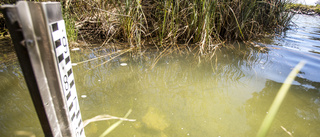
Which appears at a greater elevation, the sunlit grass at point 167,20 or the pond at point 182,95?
the sunlit grass at point 167,20

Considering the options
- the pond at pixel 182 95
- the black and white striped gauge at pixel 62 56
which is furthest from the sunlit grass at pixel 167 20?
the black and white striped gauge at pixel 62 56

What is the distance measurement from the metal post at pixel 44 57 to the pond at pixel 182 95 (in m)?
0.44

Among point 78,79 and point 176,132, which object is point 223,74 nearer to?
point 176,132

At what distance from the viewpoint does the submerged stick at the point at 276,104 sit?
0.90m

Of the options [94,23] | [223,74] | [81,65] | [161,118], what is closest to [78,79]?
[81,65]

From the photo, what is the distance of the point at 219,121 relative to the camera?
3.12 ft

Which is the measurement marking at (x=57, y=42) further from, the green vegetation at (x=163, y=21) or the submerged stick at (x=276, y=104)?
the green vegetation at (x=163, y=21)

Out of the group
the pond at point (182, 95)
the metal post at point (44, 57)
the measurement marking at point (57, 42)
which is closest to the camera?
the metal post at point (44, 57)

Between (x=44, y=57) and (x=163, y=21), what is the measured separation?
1.70 metres

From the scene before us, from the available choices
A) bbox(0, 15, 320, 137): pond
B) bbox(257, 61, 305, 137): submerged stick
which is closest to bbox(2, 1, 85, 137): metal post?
bbox(0, 15, 320, 137): pond

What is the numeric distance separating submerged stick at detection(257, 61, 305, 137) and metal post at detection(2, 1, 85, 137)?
3.01 feet

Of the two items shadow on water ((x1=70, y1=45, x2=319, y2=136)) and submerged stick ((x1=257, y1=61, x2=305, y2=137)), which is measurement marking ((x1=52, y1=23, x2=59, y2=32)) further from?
submerged stick ((x1=257, y1=61, x2=305, y2=137))

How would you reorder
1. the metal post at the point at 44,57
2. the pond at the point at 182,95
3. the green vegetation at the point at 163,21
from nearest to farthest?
the metal post at the point at 44,57, the pond at the point at 182,95, the green vegetation at the point at 163,21

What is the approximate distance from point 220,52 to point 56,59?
1869 mm
